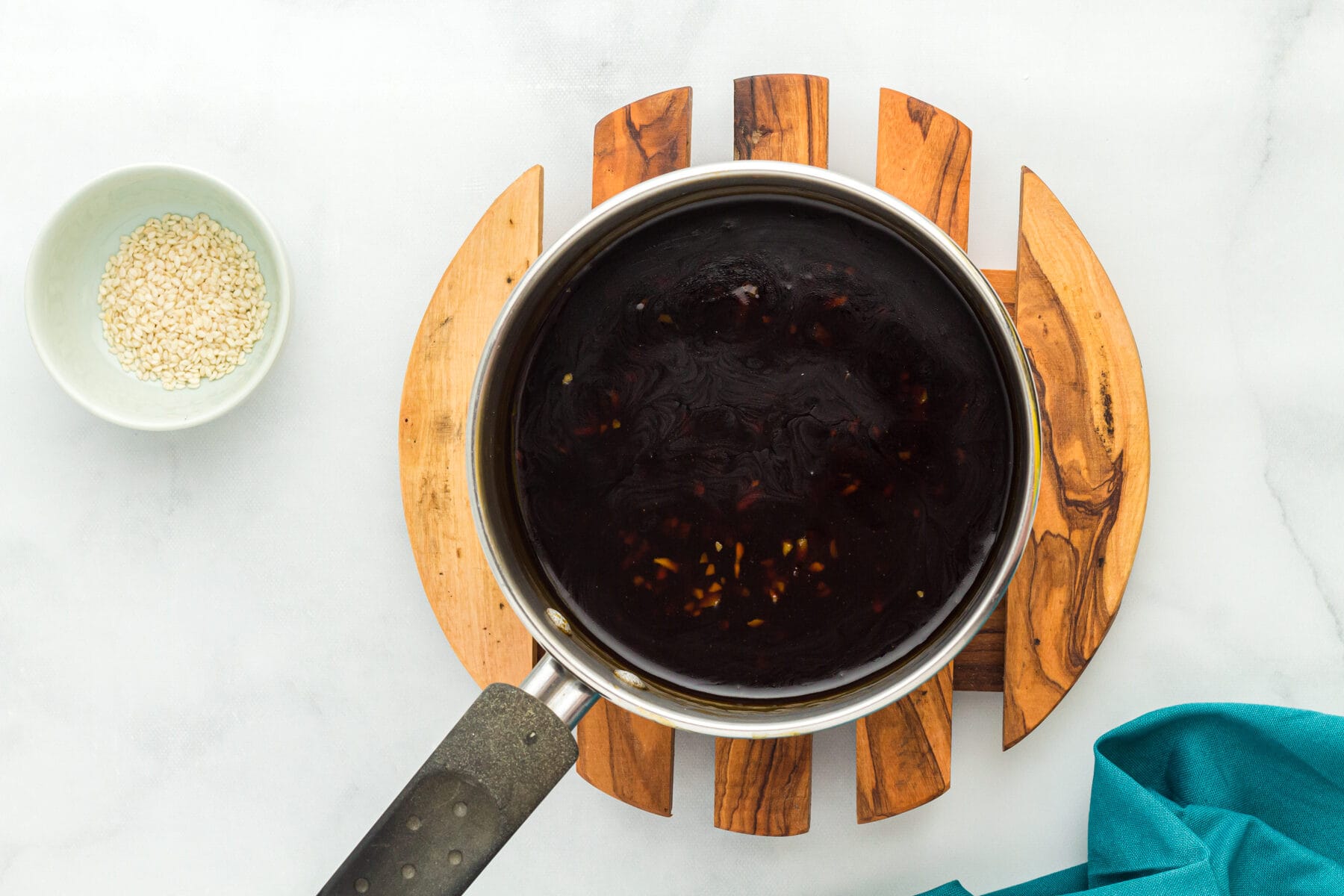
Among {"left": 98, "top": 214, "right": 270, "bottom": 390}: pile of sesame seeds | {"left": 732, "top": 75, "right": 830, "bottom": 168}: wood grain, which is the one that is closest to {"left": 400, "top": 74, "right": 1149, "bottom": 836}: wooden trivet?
{"left": 732, "top": 75, "right": 830, "bottom": 168}: wood grain

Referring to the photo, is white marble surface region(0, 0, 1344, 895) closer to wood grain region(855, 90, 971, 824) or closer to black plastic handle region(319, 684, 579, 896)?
wood grain region(855, 90, 971, 824)

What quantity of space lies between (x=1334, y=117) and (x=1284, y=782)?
65 cm

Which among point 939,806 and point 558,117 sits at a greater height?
point 558,117

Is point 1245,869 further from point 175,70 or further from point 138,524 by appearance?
point 175,70

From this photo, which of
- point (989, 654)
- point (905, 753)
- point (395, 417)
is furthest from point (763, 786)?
point (395, 417)

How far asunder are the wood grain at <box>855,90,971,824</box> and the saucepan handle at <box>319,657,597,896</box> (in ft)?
1.08

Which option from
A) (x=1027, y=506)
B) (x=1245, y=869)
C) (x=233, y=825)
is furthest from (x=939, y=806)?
(x=233, y=825)

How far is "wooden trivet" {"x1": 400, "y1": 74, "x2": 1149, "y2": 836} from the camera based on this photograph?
32.1 inches

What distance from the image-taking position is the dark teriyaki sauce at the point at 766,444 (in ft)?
2.29

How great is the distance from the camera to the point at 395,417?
3.16ft

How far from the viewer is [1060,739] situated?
3.09 ft

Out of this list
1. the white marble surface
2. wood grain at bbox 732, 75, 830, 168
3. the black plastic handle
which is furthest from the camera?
the white marble surface

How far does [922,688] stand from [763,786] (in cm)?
17

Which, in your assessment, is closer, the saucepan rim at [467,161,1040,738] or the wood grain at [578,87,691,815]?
the saucepan rim at [467,161,1040,738]
